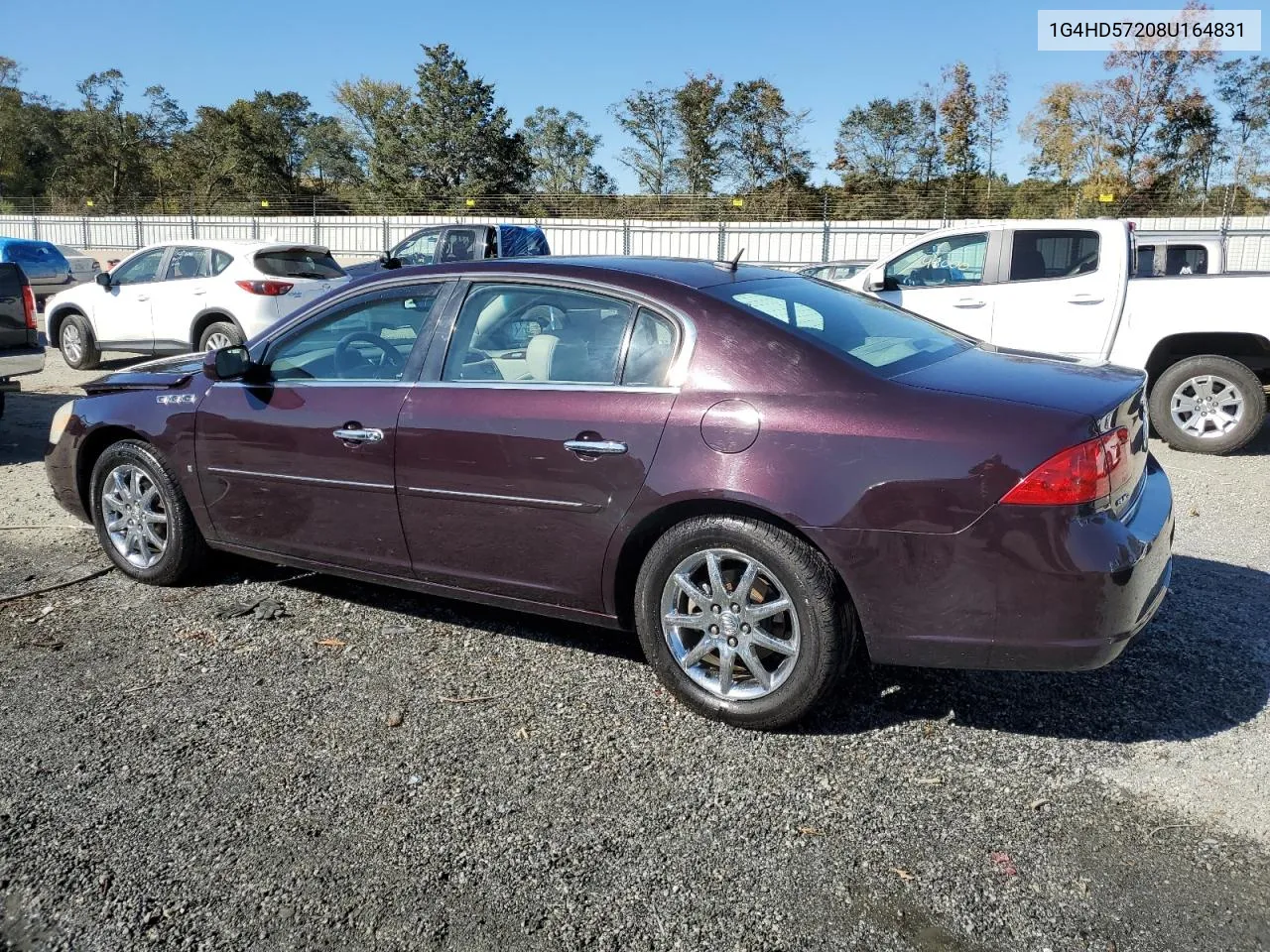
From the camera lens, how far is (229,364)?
14.5 feet

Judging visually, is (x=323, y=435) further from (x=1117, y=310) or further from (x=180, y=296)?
(x=180, y=296)

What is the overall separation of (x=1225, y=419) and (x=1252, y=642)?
4542 mm

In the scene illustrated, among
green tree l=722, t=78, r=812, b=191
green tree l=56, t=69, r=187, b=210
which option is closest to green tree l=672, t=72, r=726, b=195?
green tree l=722, t=78, r=812, b=191

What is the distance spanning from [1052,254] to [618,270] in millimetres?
6102

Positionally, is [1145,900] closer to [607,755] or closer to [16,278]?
[607,755]

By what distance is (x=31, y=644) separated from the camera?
4.24 m

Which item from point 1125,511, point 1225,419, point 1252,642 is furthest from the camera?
point 1225,419

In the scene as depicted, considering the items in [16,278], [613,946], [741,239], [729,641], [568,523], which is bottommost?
[613,946]

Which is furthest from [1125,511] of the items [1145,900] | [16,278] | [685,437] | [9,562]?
[16,278]

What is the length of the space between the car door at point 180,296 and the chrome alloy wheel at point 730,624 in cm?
1028

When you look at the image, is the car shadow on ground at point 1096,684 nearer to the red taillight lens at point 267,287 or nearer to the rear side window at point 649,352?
the rear side window at point 649,352

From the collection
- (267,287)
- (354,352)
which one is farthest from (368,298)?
(267,287)

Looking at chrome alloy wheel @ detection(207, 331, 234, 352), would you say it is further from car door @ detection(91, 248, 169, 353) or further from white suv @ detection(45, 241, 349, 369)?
car door @ detection(91, 248, 169, 353)

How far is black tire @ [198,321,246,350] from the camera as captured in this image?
1188 cm
